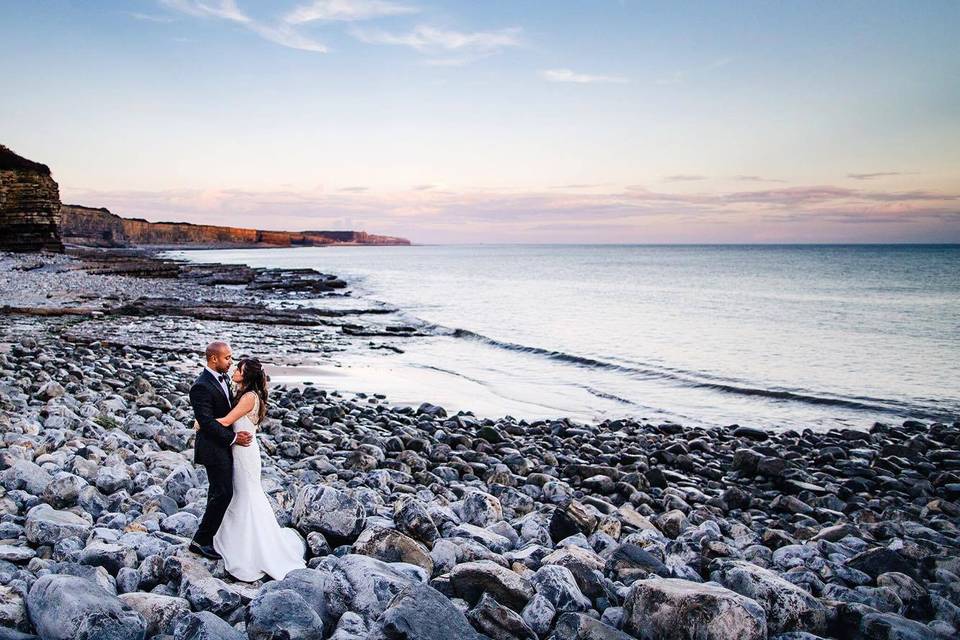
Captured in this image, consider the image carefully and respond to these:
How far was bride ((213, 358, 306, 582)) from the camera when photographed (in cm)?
486

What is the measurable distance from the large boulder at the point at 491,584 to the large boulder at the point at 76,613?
1.92 m

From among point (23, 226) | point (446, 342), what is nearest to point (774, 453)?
point (446, 342)

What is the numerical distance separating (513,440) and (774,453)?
4.03m

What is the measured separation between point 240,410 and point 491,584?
2.21m

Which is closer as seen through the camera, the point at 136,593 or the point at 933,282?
the point at 136,593

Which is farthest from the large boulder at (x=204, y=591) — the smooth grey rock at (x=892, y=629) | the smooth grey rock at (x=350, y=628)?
the smooth grey rock at (x=892, y=629)

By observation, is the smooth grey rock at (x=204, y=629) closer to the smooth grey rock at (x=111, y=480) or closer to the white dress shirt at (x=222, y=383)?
the white dress shirt at (x=222, y=383)

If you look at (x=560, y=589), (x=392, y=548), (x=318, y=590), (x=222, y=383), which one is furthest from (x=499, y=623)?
(x=222, y=383)

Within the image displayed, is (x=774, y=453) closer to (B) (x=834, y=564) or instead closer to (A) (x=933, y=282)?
(B) (x=834, y=564)

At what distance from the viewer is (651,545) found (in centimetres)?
590

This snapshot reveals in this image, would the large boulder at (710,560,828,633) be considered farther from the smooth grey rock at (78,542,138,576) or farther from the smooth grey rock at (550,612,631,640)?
the smooth grey rock at (78,542,138,576)

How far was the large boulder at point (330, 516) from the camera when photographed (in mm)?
5426

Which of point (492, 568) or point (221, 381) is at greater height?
point (221, 381)

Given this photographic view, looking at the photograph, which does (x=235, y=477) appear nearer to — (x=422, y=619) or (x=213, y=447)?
(x=213, y=447)
